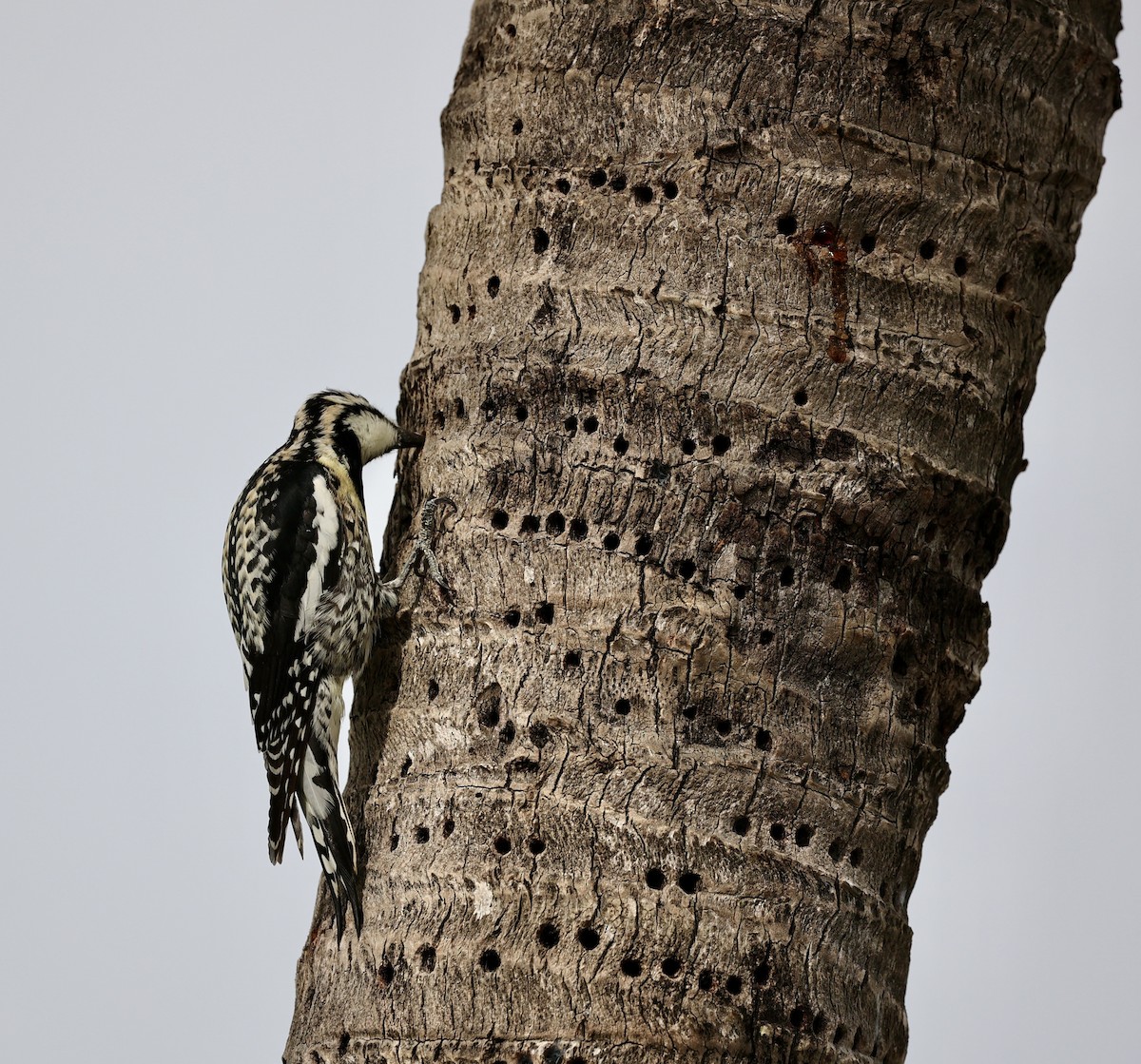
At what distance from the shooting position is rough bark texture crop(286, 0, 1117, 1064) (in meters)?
3.16

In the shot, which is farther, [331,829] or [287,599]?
[287,599]

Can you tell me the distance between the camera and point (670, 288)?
3424mm

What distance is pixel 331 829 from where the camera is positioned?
3.64 metres

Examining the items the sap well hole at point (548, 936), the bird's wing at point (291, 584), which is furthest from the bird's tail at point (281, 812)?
the sap well hole at point (548, 936)

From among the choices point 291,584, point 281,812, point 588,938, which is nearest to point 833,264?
point 588,938

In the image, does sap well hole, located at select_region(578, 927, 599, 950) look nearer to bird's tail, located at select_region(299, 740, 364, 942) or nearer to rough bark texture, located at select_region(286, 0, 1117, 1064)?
rough bark texture, located at select_region(286, 0, 1117, 1064)

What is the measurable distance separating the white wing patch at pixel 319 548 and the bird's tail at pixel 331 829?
0.35 metres

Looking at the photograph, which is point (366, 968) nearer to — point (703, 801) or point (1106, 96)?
point (703, 801)

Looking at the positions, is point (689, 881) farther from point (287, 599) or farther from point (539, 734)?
point (287, 599)

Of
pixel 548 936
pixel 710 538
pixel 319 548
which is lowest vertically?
pixel 548 936

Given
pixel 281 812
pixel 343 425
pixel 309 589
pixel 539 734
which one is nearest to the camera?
pixel 539 734

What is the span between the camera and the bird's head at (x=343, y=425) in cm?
453

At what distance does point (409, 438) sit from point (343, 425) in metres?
0.79

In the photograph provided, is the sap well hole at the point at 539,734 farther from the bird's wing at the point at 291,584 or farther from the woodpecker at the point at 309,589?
the bird's wing at the point at 291,584
